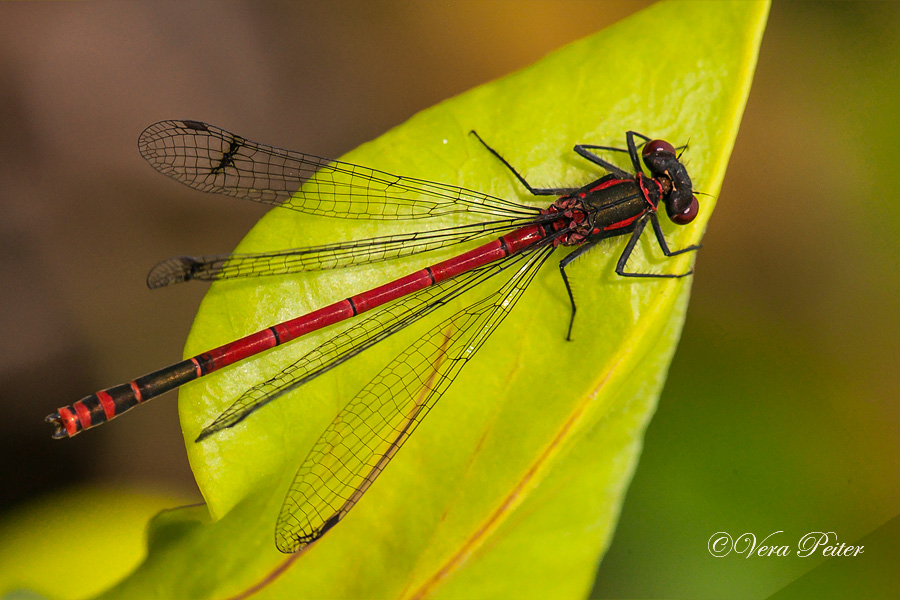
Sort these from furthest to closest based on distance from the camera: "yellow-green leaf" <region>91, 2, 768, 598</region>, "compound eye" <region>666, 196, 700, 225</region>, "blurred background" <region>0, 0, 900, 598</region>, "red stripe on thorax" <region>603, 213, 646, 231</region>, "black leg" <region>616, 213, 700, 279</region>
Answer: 1. "blurred background" <region>0, 0, 900, 598</region>
2. "red stripe on thorax" <region>603, 213, 646, 231</region>
3. "compound eye" <region>666, 196, 700, 225</region>
4. "black leg" <region>616, 213, 700, 279</region>
5. "yellow-green leaf" <region>91, 2, 768, 598</region>

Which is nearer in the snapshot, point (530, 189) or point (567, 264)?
point (530, 189)

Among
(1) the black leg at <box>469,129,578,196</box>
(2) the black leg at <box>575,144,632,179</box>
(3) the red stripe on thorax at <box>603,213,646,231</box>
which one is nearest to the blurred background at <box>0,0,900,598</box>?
(3) the red stripe on thorax at <box>603,213,646,231</box>

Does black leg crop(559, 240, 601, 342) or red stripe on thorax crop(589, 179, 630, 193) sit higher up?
red stripe on thorax crop(589, 179, 630, 193)

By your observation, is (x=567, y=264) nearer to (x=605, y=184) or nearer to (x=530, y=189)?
(x=530, y=189)

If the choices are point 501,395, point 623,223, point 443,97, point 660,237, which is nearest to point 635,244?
point 660,237

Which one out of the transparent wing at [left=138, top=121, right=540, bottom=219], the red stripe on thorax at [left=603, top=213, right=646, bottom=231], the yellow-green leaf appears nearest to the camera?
the yellow-green leaf

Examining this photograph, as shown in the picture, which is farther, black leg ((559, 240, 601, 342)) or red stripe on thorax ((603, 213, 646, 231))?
red stripe on thorax ((603, 213, 646, 231))

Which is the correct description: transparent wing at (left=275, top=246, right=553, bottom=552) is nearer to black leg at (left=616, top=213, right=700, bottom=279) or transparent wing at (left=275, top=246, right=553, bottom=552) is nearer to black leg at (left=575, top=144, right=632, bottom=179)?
black leg at (left=616, top=213, right=700, bottom=279)

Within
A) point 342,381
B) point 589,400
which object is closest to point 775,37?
point 589,400
